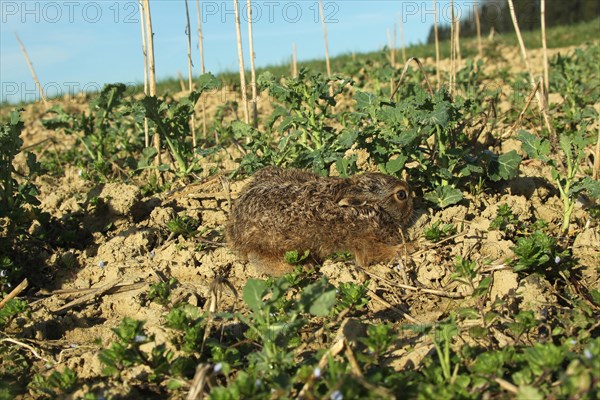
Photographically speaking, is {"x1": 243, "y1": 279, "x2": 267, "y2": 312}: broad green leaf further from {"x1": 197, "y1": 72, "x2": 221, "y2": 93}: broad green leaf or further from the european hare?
{"x1": 197, "y1": 72, "x2": 221, "y2": 93}: broad green leaf

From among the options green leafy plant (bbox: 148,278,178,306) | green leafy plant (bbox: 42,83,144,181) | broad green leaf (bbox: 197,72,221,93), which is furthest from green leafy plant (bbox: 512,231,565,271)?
green leafy plant (bbox: 42,83,144,181)

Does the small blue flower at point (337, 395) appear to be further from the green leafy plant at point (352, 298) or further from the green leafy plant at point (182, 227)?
the green leafy plant at point (182, 227)

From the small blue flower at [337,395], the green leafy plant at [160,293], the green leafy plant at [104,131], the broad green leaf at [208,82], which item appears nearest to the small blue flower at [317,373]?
the small blue flower at [337,395]

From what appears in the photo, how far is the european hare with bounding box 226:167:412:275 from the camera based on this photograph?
452 centimetres

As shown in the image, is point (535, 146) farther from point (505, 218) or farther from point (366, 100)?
point (366, 100)

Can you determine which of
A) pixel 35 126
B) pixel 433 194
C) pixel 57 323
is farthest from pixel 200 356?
pixel 35 126

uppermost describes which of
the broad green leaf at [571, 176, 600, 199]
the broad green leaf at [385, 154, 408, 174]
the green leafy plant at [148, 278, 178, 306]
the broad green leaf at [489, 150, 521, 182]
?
the broad green leaf at [385, 154, 408, 174]

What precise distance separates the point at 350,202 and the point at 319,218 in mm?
309

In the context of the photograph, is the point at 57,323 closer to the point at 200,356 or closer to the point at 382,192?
the point at 200,356

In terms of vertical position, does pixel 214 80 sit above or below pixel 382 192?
above

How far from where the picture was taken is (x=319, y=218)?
4.57m

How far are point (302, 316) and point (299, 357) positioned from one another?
1.22 feet

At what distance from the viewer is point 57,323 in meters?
4.29

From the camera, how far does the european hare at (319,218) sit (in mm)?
4516
